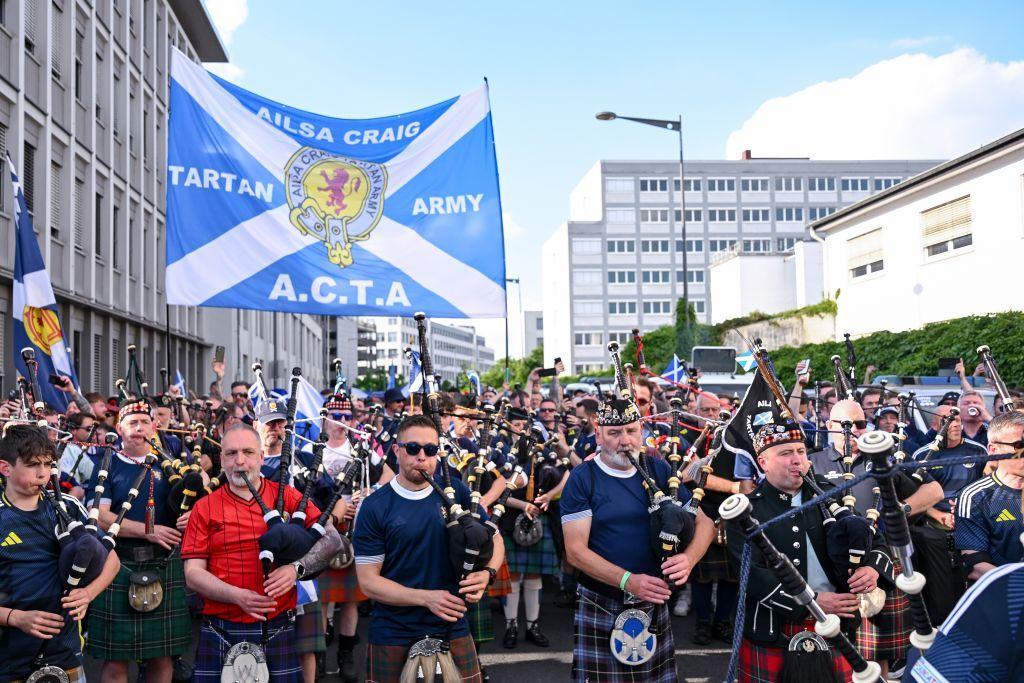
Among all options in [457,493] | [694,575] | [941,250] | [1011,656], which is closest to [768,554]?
[1011,656]

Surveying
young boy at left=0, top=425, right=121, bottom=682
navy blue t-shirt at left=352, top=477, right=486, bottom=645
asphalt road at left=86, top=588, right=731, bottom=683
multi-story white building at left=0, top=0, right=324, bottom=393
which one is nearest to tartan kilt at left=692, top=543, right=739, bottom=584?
asphalt road at left=86, top=588, right=731, bottom=683

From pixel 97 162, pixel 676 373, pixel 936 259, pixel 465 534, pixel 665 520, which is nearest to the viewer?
pixel 465 534

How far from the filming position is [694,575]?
727 cm

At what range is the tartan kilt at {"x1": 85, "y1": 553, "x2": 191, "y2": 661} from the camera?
16.7 ft

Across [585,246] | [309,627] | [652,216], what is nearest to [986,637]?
[309,627]

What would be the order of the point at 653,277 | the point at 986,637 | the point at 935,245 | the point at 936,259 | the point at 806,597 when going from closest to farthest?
the point at 986,637
the point at 806,597
the point at 936,259
the point at 935,245
the point at 653,277

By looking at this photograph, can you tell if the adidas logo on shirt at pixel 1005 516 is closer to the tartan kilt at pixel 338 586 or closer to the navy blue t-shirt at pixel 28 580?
the navy blue t-shirt at pixel 28 580

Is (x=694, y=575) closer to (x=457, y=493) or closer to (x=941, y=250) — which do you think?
(x=457, y=493)

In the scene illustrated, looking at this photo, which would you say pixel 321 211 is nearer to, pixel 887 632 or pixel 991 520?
pixel 887 632

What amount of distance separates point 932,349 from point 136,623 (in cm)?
1778

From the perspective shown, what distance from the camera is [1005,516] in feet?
12.8

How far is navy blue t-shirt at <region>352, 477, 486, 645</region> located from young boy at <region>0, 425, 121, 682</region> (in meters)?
1.25

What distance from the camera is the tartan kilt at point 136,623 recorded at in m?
5.09

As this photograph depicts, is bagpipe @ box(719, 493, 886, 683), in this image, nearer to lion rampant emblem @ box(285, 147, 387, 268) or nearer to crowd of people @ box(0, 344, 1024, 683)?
crowd of people @ box(0, 344, 1024, 683)
